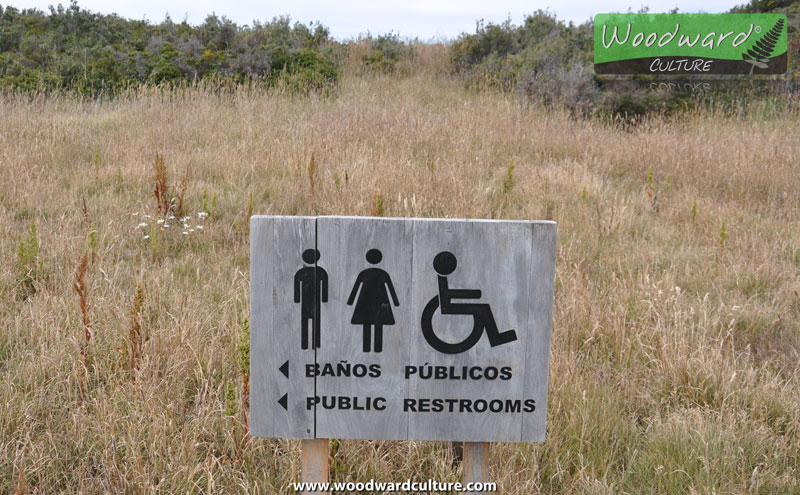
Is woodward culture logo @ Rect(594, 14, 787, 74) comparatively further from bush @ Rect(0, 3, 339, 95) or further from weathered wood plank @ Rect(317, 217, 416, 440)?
weathered wood plank @ Rect(317, 217, 416, 440)

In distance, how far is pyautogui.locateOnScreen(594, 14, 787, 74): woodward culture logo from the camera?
11.8m

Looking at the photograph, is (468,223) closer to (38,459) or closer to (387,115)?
(38,459)

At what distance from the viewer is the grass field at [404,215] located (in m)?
2.52

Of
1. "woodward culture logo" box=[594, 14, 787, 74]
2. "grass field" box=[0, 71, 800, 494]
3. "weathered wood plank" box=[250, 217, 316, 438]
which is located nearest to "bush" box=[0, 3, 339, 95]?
"grass field" box=[0, 71, 800, 494]

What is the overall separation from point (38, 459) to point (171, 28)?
14.1 m

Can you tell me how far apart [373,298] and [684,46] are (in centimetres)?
1210

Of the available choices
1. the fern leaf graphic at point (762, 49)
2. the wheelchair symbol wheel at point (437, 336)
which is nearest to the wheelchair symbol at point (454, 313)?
the wheelchair symbol wheel at point (437, 336)

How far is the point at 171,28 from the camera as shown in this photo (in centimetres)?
1472

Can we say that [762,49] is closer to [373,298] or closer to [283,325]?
[373,298]

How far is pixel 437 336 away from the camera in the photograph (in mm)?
1798

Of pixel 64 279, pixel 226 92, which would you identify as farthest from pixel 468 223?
pixel 226 92

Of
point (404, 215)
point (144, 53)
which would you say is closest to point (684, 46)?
point (404, 215)

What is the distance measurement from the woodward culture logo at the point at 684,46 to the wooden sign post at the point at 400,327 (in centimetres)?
1092

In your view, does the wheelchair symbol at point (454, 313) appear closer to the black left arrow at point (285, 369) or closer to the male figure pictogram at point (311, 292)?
the male figure pictogram at point (311, 292)
